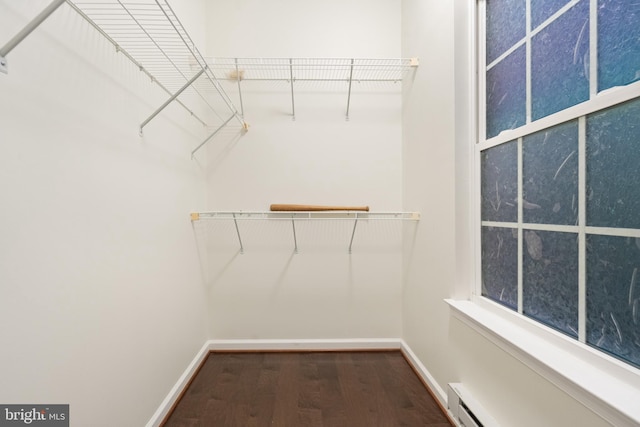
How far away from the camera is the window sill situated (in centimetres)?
61

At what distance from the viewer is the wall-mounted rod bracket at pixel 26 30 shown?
0.59 meters

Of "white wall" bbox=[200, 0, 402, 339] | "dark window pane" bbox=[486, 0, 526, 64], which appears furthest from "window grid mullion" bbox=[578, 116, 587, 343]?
"white wall" bbox=[200, 0, 402, 339]

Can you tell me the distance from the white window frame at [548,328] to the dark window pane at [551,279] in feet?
0.08

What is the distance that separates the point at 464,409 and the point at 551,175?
42.5 inches

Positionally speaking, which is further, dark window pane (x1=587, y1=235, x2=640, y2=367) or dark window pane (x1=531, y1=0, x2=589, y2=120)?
dark window pane (x1=531, y1=0, x2=589, y2=120)

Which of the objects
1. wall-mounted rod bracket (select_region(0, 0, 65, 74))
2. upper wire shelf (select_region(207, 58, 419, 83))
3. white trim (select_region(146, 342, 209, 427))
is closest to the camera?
wall-mounted rod bracket (select_region(0, 0, 65, 74))

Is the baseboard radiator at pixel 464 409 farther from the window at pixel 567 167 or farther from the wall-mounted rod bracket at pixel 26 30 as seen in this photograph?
the wall-mounted rod bracket at pixel 26 30

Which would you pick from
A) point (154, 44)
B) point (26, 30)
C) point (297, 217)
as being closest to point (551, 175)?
point (297, 217)

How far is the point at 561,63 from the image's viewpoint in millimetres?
847

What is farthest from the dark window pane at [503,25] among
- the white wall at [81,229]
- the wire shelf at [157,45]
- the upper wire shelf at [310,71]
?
the white wall at [81,229]

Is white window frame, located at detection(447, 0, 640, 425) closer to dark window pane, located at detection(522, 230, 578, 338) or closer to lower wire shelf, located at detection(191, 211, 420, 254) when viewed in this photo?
dark window pane, located at detection(522, 230, 578, 338)

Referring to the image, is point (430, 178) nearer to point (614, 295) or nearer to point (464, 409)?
point (614, 295)

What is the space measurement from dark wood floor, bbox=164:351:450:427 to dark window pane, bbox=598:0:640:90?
1586 millimetres

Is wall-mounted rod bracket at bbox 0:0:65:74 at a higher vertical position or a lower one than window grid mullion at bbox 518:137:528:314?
higher
